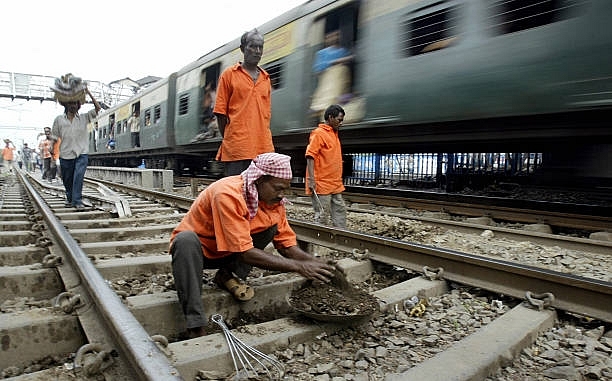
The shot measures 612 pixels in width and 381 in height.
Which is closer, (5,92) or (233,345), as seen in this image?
(233,345)

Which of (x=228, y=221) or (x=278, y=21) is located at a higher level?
(x=278, y=21)

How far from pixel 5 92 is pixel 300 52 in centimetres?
3462

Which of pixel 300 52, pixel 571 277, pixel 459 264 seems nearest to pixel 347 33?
pixel 300 52

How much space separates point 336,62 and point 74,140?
12.8ft

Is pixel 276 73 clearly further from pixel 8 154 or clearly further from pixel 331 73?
pixel 8 154

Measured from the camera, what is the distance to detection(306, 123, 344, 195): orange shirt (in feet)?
14.6

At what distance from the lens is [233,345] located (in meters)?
1.68

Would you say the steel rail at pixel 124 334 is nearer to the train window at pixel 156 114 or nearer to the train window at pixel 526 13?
the train window at pixel 526 13

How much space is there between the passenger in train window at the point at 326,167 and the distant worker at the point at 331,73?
73.2 inches

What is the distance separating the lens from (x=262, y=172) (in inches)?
82.0

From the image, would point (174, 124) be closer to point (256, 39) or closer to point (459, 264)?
point (256, 39)

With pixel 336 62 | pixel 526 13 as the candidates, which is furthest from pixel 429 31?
pixel 336 62

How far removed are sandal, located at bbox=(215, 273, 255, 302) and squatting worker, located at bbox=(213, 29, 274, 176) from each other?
155 centimetres

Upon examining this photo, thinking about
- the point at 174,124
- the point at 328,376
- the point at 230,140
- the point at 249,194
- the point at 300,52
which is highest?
the point at 300,52
